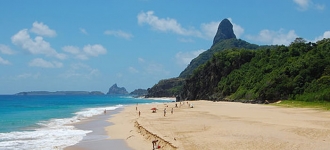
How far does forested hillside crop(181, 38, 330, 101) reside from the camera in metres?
61.5

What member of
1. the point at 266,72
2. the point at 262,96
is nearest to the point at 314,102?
the point at 262,96

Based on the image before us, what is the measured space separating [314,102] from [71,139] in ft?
137

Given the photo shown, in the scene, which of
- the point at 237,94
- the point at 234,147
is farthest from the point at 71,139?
the point at 237,94

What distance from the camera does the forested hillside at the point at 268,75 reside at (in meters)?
61.5

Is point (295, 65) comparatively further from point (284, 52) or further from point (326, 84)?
point (284, 52)

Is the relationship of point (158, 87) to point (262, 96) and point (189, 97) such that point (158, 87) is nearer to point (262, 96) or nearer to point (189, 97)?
point (189, 97)

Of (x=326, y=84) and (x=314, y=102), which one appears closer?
(x=314, y=102)

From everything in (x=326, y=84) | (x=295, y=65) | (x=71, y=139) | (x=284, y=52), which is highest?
(x=284, y=52)

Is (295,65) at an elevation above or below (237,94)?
above

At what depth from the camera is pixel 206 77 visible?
113188 millimetres

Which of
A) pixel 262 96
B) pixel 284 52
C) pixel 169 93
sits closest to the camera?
pixel 262 96

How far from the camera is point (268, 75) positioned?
76688 millimetres

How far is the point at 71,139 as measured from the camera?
80.9 ft

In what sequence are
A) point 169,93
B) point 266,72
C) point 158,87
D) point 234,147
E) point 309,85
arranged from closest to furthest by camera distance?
point 234,147, point 309,85, point 266,72, point 169,93, point 158,87
